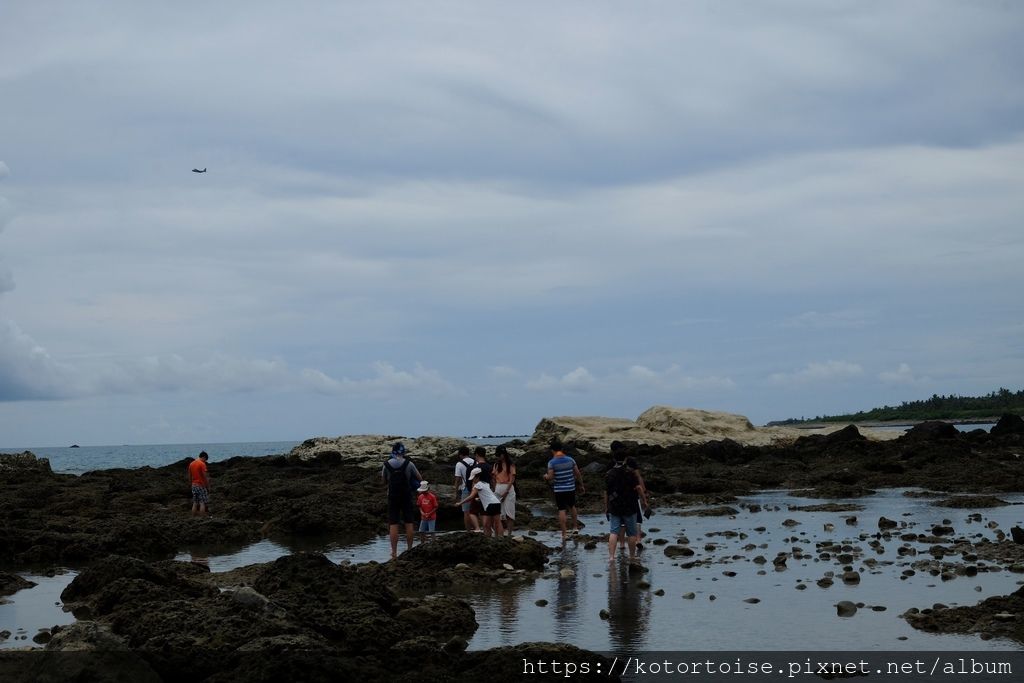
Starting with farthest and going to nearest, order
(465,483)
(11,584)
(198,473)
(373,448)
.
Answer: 1. (373,448)
2. (198,473)
3. (465,483)
4. (11,584)

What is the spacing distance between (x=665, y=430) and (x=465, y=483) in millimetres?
40507

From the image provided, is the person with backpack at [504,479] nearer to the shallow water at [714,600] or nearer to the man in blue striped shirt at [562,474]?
the man in blue striped shirt at [562,474]

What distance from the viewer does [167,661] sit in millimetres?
9539

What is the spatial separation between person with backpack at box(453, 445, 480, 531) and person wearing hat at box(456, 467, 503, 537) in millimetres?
294

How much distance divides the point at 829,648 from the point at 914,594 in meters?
3.61

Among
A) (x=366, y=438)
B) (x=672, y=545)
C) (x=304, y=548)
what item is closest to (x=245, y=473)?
(x=366, y=438)

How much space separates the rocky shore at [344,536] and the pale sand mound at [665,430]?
1.50 feet

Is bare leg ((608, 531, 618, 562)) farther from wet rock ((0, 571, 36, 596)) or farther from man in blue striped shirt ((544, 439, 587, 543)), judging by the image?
wet rock ((0, 571, 36, 596))

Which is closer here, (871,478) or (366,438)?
(871,478)

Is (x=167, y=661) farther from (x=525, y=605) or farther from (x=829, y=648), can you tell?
(x=829, y=648)

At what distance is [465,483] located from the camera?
21.5 meters

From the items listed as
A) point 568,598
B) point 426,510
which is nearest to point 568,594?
point 568,598

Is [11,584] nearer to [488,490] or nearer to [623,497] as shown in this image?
[488,490]

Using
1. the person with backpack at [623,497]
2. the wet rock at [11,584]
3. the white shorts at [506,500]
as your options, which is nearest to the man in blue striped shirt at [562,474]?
the white shorts at [506,500]
